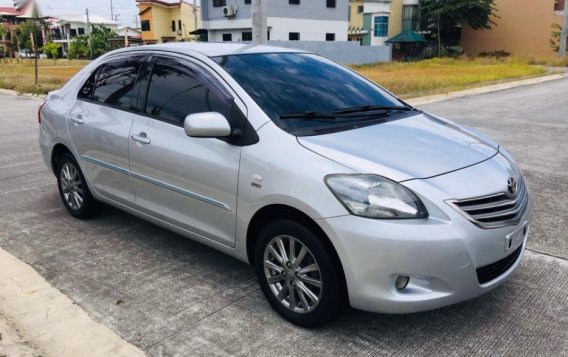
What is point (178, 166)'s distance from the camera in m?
3.62

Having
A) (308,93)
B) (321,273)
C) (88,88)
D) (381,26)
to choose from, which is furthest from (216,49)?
(381,26)

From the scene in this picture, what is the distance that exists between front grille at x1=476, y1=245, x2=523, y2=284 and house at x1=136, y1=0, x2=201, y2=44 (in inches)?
2451

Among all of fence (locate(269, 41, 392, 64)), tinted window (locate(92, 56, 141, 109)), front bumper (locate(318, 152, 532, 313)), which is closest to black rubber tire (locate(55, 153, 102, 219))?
tinted window (locate(92, 56, 141, 109))

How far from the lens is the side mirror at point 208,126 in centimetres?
323

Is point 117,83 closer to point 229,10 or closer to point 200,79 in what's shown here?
point 200,79

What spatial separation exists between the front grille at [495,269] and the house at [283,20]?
123 ft

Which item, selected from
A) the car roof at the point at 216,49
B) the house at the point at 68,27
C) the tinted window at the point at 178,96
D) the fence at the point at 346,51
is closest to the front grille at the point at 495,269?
the tinted window at the point at 178,96

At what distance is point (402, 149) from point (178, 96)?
169 centimetres

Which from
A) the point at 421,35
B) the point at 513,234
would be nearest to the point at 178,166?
the point at 513,234

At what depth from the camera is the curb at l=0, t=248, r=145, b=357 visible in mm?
2902

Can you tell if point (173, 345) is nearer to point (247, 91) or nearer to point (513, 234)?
point (247, 91)

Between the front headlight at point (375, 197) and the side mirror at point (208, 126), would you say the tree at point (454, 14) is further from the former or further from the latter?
the front headlight at point (375, 197)

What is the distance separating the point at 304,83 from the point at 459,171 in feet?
4.55

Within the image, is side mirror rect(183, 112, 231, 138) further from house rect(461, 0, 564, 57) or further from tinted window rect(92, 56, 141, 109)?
house rect(461, 0, 564, 57)
